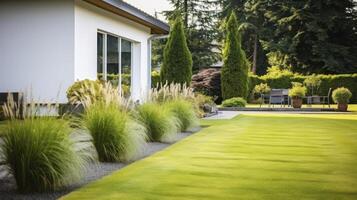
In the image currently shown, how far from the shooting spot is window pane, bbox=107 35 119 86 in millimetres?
12805

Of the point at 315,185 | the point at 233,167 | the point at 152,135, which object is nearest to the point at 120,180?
the point at 233,167

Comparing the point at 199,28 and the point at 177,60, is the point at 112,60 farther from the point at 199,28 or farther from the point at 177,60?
the point at 199,28

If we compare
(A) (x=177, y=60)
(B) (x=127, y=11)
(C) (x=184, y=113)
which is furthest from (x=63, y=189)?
(A) (x=177, y=60)

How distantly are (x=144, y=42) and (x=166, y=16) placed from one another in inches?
836

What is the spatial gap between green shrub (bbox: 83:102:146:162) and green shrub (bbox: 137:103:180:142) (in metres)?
1.87

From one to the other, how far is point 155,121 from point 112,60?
5236 millimetres

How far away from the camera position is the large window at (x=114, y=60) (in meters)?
12.3

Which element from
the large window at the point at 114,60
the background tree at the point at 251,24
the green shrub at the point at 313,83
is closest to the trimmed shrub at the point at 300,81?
the green shrub at the point at 313,83

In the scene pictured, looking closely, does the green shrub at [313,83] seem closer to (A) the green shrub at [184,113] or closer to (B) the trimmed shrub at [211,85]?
(B) the trimmed shrub at [211,85]

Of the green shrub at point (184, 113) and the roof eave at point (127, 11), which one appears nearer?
the green shrub at point (184, 113)

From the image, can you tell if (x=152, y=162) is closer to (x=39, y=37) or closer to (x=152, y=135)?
(x=152, y=135)

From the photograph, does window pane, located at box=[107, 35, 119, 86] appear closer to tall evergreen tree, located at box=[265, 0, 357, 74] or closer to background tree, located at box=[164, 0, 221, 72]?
tall evergreen tree, located at box=[265, 0, 357, 74]

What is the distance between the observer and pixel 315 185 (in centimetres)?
470

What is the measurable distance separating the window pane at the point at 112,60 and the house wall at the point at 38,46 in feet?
6.84
